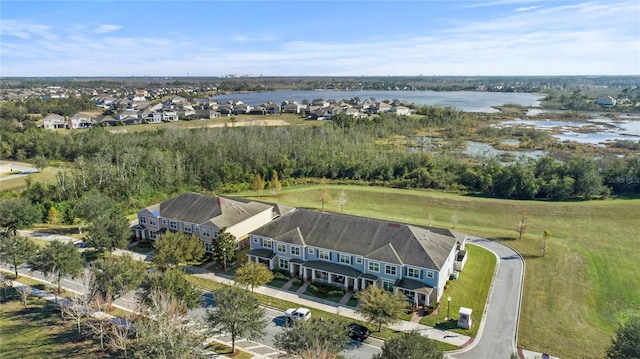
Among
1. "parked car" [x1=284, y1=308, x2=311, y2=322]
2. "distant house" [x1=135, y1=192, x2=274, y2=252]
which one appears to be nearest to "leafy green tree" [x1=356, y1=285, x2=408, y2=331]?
"parked car" [x1=284, y1=308, x2=311, y2=322]

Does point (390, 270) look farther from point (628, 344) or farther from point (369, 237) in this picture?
point (628, 344)

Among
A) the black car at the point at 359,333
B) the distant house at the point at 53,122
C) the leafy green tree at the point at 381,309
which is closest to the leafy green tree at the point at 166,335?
the black car at the point at 359,333

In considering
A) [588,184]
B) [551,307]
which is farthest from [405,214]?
[588,184]

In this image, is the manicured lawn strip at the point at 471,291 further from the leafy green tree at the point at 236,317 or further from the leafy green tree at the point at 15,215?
the leafy green tree at the point at 15,215

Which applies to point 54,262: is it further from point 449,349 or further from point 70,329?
point 449,349

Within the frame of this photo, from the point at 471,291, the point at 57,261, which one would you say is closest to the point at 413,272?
the point at 471,291

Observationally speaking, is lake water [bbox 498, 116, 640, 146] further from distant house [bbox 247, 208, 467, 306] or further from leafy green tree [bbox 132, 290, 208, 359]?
leafy green tree [bbox 132, 290, 208, 359]
